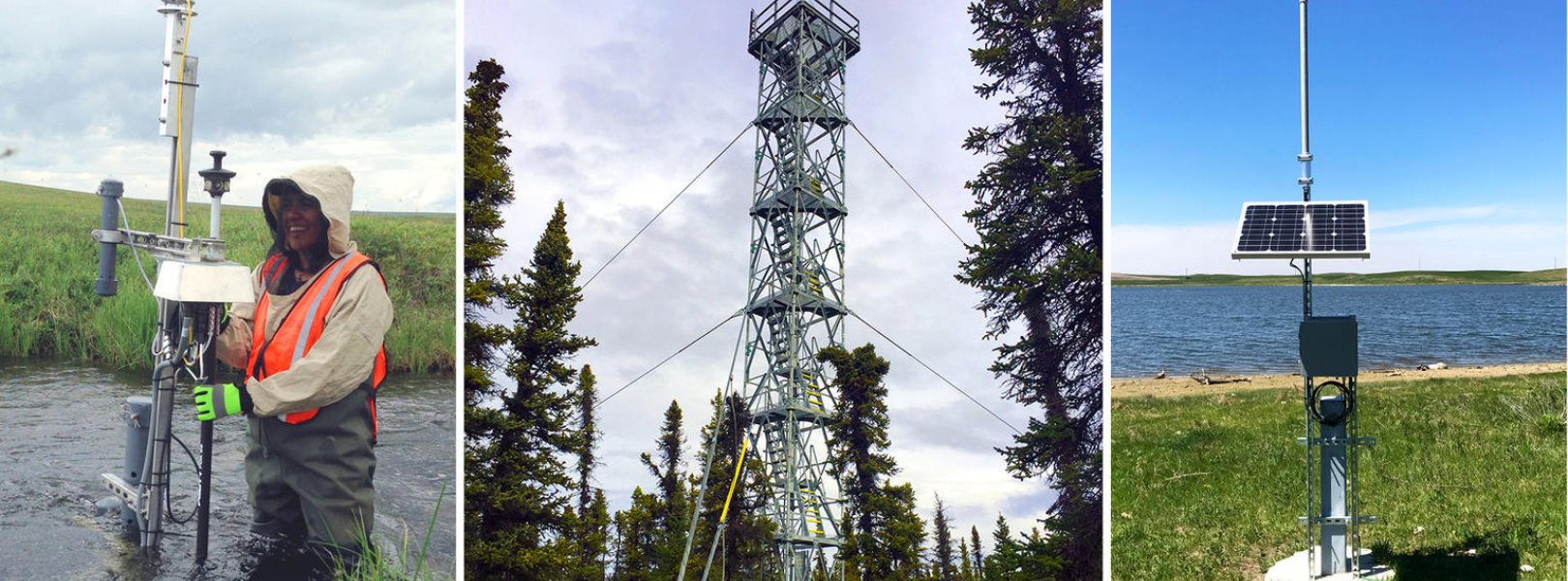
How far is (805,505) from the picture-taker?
606cm

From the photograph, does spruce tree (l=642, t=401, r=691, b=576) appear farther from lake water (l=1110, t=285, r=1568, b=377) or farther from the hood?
lake water (l=1110, t=285, r=1568, b=377)

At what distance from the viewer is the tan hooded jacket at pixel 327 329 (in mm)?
5070

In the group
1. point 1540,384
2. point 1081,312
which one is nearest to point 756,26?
point 1081,312

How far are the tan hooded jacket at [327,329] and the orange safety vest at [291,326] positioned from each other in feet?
0.08

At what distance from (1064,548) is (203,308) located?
186 inches

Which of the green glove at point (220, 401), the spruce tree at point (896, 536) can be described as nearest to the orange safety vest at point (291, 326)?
the green glove at point (220, 401)

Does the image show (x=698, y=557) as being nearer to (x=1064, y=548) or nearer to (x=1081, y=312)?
(x=1064, y=548)

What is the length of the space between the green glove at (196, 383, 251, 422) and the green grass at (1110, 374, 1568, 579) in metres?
4.73

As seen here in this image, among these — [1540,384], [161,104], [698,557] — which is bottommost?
[698,557]

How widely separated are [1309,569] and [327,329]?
4850 mm

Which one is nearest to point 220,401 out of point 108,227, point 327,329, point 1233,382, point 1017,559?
point 327,329

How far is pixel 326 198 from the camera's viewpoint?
17.1 ft

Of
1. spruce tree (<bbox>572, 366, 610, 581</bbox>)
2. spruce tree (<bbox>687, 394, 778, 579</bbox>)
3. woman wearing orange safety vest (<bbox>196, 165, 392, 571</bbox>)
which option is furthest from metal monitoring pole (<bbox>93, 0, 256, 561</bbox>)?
spruce tree (<bbox>687, 394, 778, 579</bbox>)

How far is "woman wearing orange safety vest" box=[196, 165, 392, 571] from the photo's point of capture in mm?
5082
